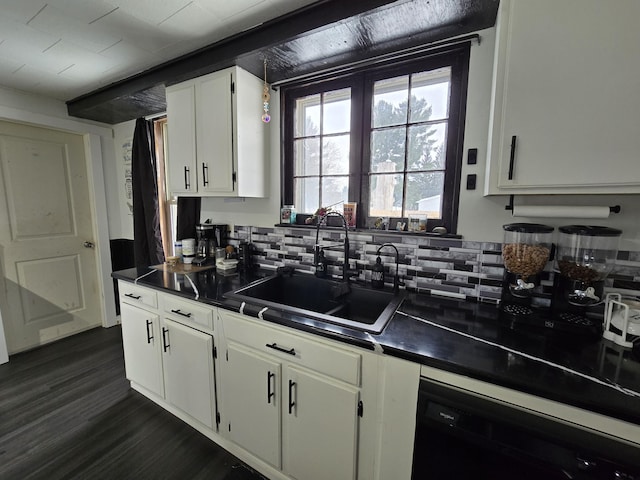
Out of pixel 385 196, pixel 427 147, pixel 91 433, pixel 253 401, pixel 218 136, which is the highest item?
pixel 218 136

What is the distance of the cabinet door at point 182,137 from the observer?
1854mm

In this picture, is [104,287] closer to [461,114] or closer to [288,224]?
[288,224]

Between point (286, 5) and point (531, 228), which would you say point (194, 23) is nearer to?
point (286, 5)

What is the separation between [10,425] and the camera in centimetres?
171

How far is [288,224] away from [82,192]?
7.93 feet

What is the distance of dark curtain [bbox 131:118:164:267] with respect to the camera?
2.53 meters

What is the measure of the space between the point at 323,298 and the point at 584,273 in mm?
1221

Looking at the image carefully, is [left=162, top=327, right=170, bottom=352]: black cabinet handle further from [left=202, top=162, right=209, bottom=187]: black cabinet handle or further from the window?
the window

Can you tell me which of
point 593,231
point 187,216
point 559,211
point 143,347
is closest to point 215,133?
point 187,216

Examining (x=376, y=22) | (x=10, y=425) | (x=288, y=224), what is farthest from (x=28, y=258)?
(x=376, y=22)

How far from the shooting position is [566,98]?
0.94 metres

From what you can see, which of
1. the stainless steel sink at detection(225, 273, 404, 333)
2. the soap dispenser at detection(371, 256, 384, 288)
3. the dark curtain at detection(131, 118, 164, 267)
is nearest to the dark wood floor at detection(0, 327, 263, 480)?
the stainless steel sink at detection(225, 273, 404, 333)

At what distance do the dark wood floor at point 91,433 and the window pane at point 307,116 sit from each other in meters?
2.07

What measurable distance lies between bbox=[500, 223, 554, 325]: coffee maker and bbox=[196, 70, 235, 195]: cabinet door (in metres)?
1.57
